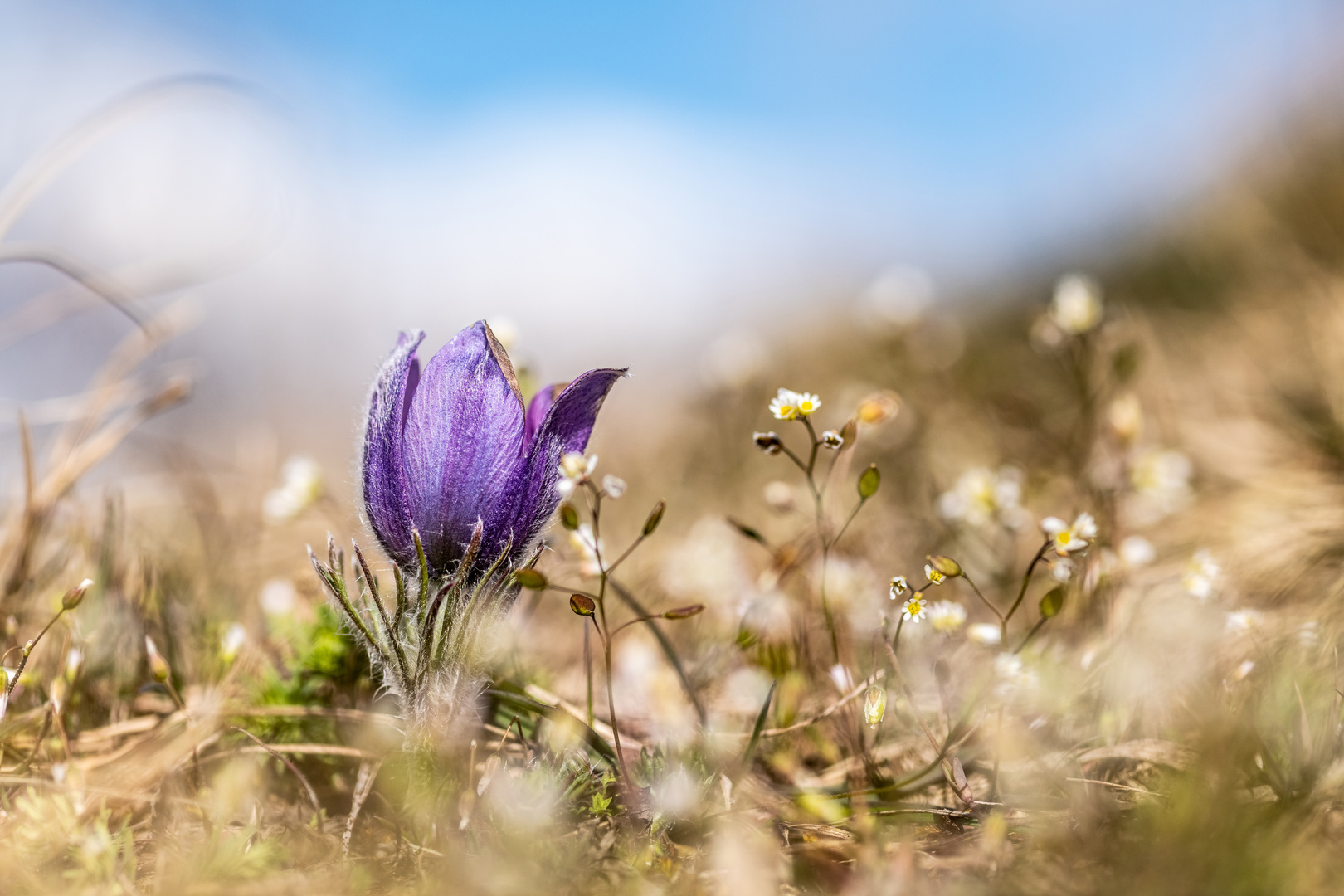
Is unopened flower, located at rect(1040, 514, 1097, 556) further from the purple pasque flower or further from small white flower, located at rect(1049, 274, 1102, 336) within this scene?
small white flower, located at rect(1049, 274, 1102, 336)

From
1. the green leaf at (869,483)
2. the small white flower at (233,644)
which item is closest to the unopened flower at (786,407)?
the green leaf at (869,483)

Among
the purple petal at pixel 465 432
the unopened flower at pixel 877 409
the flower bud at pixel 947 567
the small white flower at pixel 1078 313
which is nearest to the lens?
the purple petal at pixel 465 432

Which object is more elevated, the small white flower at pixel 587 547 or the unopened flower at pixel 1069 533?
the unopened flower at pixel 1069 533

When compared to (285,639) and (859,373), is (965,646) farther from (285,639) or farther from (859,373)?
(859,373)

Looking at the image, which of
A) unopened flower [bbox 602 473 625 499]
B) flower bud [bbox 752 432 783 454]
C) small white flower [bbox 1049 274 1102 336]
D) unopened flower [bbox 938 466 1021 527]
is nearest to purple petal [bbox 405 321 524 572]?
unopened flower [bbox 602 473 625 499]

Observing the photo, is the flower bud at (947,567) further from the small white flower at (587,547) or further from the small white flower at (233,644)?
the small white flower at (233,644)

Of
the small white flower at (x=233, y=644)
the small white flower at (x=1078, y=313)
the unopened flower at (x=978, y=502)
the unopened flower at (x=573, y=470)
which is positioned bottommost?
the small white flower at (x=233, y=644)

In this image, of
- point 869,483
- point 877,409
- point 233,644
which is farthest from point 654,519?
point 233,644
